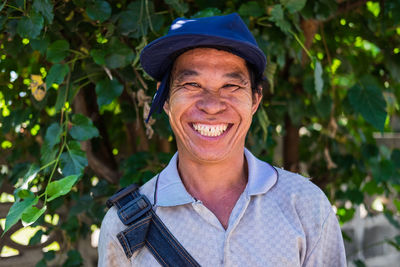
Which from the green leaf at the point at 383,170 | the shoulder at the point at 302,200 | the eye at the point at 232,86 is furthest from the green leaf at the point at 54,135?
the green leaf at the point at 383,170

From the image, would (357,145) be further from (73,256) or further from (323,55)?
(73,256)

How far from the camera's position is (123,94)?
8.13 ft

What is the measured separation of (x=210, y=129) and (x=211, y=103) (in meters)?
0.07

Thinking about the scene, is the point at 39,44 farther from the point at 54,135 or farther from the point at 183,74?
the point at 183,74

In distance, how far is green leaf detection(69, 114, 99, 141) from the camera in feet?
5.79

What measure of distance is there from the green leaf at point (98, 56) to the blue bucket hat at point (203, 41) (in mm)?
313

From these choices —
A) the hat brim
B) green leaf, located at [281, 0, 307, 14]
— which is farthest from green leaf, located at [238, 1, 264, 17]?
the hat brim

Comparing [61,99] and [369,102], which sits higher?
[61,99]

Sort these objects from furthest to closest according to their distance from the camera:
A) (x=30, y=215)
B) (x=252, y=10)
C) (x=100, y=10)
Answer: (x=252, y=10)
(x=100, y=10)
(x=30, y=215)

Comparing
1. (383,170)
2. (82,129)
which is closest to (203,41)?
(82,129)

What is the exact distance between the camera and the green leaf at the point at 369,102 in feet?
6.59

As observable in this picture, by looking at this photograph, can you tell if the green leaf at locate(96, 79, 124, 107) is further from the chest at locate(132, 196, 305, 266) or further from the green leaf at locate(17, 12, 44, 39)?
the chest at locate(132, 196, 305, 266)

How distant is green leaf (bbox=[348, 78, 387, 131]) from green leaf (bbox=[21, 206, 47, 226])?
132 cm

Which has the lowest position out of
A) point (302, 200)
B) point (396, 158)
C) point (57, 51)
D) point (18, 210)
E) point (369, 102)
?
point (396, 158)
